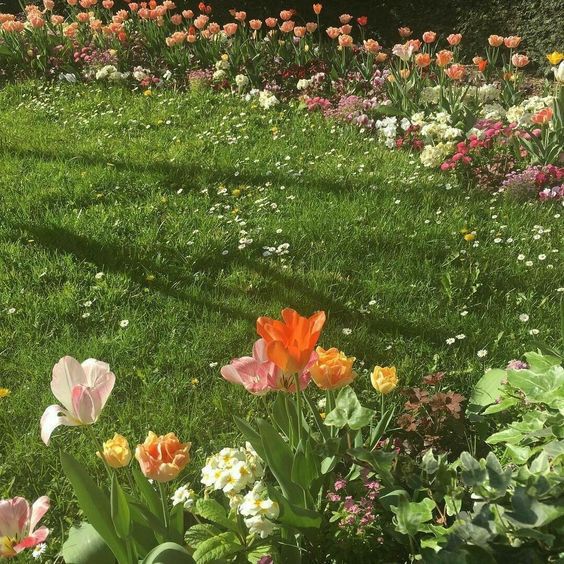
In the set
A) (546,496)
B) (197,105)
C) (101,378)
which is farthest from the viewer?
(197,105)

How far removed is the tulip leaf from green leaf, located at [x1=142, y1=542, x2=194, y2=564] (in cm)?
21

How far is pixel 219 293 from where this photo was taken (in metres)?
3.25

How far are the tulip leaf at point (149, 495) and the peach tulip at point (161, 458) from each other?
0.20 metres

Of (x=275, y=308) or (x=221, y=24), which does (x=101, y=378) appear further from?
(x=221, y=24)

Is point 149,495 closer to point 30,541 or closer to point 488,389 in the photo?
point 30,541

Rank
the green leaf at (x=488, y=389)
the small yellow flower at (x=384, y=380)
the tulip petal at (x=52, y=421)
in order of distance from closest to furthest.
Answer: the tulip petal at (x=52, y=421) → the small yellow flower at (x=384, y=380) → the green leaf at (x=488, y=389)

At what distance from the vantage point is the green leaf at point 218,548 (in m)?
1.55

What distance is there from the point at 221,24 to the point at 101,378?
697cm

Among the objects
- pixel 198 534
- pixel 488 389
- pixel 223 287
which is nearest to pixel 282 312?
pixel 198 534

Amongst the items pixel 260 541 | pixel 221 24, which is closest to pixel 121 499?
pixel 260 541

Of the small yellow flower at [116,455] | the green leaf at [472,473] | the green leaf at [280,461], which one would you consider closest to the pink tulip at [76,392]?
the small yellow flower at [116,455]

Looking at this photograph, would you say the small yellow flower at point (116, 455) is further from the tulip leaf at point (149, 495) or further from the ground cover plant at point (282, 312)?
the tulip leaf at point (149, 495)

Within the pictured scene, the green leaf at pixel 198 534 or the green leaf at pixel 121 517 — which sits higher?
Result: the green leaf at pixel 121 517

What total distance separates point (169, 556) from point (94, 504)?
0.19m
